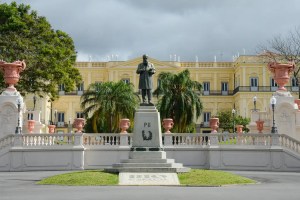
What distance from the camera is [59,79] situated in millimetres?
35625

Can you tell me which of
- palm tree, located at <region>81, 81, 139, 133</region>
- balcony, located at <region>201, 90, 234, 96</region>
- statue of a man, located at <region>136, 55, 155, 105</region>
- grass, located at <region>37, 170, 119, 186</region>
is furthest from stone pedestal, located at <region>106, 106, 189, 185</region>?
balcony, located at <region>201, 90, 234, 96</region>

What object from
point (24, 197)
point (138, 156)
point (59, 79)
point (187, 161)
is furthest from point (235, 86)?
point (24, 197)

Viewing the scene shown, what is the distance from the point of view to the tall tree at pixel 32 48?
111 feet

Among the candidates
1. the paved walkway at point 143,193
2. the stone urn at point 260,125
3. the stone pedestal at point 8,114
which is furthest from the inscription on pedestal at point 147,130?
the stone urn at point 260,125

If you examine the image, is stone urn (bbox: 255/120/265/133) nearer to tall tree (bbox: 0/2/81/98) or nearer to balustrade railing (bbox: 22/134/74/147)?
balustrade railing (bbox: 22/134/74/147)

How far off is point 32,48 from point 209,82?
50855 millimetres

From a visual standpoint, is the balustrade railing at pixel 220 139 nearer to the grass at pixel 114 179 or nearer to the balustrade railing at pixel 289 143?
the balustrade railing at pixel 289 143

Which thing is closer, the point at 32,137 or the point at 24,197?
the point at 24,197

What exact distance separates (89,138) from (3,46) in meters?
11.6

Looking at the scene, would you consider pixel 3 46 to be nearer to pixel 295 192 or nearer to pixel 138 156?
pixel 138 156

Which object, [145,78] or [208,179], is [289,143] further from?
[208,179]

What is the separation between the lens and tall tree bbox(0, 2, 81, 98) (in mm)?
Answer: 33969

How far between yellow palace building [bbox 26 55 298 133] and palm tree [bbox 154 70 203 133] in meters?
33.8

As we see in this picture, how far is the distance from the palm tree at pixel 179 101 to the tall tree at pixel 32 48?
31.9 ft
